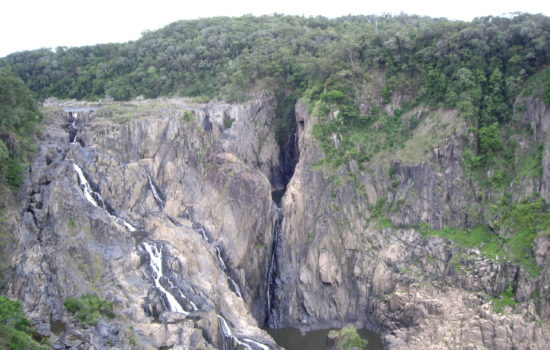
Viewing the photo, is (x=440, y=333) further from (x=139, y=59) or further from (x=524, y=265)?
(x=139, y=59)

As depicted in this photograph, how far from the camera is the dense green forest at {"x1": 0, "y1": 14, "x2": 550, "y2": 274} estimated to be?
38.7m

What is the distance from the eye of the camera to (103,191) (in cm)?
3638

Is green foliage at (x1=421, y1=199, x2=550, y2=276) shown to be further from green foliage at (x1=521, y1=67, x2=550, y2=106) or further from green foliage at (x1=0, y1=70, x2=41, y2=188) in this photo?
green foliage at (x1=0, y1=70, x2=41, y2=188)

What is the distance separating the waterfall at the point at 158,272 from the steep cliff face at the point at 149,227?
0.21ft

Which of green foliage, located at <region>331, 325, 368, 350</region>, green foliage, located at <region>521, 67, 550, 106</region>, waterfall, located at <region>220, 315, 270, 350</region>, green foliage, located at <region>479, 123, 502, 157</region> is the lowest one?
green foliage, located at <region>331, 325, 368, 350</region>

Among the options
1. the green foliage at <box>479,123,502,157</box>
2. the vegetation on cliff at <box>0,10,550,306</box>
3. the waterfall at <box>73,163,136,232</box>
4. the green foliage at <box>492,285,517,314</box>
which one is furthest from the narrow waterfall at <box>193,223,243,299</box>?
the green foliage at <box>479,123,502,157</box>

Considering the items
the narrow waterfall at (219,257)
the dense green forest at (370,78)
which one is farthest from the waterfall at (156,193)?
the dense green forest at (370,78)

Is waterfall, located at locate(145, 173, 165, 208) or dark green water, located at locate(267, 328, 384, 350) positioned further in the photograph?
waterfall, located at locate(145, 173, 165, 208)

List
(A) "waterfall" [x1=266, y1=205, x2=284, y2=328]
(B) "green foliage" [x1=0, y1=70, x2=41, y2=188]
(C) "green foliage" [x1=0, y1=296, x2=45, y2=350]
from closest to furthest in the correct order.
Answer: (C) "green foliage" [x1=0, y1=296, x2=45, y2=350] → (B) "green foliage" [x1=0, y1=70, x2=41, y2=188] → (A) "waterfall" [x1=266, y1=205, x2=284, y2=328]

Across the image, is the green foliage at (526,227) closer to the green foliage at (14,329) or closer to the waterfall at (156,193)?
the waterfall at (156,193)

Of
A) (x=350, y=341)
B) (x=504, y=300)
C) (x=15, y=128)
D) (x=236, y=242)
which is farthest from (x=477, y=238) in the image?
Answer: (x=15, y=128)

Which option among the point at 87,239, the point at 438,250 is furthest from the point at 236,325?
the point at 438,250

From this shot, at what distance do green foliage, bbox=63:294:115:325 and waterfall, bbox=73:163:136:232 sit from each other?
8408mm

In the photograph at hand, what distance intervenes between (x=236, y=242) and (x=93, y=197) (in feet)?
35.4
